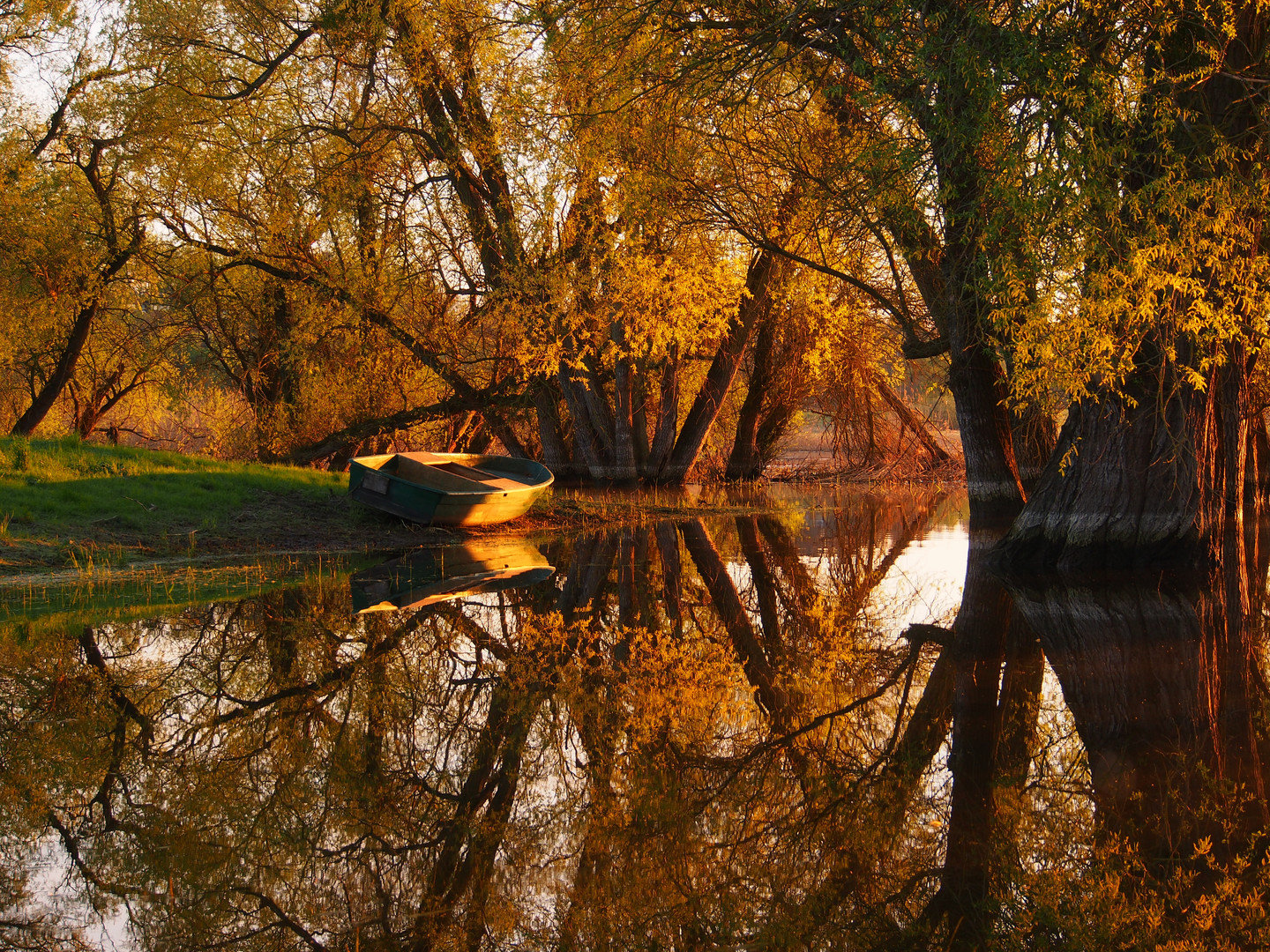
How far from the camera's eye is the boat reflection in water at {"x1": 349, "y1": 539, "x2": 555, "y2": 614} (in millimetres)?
9234

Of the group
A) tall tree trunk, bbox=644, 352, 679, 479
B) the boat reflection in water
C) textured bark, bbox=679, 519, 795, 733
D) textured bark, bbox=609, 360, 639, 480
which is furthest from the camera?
tall tree trunk, bbox=644, 352, 679, 479

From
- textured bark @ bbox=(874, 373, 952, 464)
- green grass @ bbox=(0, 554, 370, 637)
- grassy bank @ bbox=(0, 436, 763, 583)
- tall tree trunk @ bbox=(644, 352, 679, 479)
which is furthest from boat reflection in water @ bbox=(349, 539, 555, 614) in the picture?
textured bark @ bbox=(874, 373, 952, 464)

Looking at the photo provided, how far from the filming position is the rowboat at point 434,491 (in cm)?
1448

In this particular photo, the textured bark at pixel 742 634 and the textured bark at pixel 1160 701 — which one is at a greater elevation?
the textured bark at pixel 1160 701

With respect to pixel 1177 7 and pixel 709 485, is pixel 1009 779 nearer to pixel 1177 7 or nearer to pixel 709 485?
pixel 1177 7

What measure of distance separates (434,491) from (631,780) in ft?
34.1

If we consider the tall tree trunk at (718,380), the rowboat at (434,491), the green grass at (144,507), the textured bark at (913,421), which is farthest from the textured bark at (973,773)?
the textured bark at (913,421)

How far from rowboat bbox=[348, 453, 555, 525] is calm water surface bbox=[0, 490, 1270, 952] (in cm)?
606

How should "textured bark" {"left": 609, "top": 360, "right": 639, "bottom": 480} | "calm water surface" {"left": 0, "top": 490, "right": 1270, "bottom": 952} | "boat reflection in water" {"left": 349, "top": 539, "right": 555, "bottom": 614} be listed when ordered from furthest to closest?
1. "textured bark" {"left": 609, "top": 360, "right": 639, "bottom": 480}
2. "boat reflection in water" {"left": 349, "top": 539, "right": 555, "bottom": 614}
3. "calm water surface" {"left": 0, "top": 490, "right": 1270, "bottom": 952}

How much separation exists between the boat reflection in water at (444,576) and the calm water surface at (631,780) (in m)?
0.85

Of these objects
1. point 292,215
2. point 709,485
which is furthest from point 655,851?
point 709,485

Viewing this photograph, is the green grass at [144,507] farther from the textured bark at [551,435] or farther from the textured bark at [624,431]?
the textured bark at [551,435]

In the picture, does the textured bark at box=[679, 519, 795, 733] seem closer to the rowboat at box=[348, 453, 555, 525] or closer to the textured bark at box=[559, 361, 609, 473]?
the rowboat at box=[348, 453, 555, 525]

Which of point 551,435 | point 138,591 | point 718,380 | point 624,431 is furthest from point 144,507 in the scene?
point 718,380
